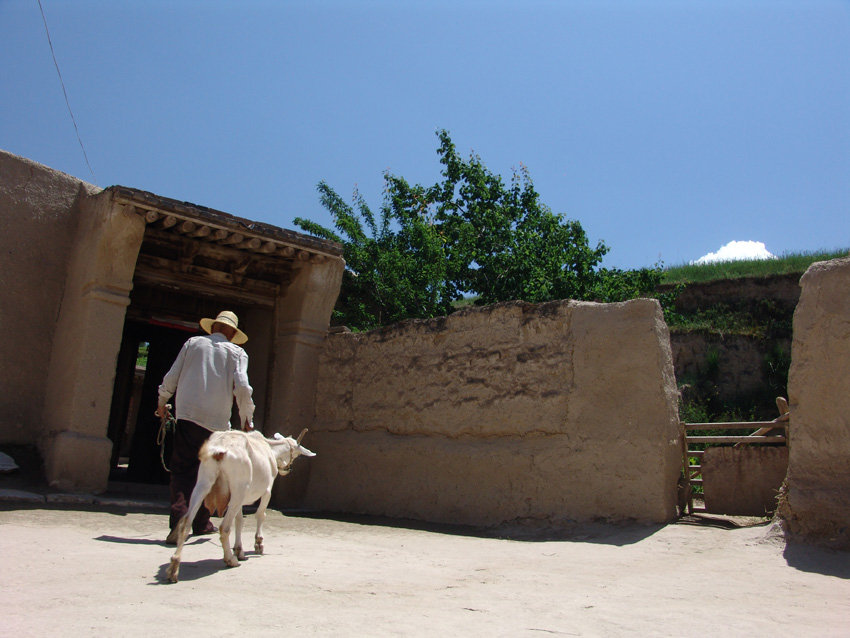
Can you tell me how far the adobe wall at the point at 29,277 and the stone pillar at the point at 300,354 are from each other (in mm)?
2503

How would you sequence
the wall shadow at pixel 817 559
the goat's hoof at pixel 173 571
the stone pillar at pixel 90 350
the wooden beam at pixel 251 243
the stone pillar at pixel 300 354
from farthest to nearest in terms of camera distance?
the stone pillar at pixel 300 354, the wooden beam at pixel 251 243, the stone pillar at pixel 90 350, the wall shadow at pixel 817 559, the goat's hoof at pixel 173 571

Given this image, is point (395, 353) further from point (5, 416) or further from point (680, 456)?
point (5, 416)

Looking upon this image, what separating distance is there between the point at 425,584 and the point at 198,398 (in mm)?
2194

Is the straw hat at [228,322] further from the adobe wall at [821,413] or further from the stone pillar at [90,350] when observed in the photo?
the adobe wall at [821,413]

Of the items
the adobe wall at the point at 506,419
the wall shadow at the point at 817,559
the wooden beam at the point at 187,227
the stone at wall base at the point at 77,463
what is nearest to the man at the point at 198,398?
the stone at wall base at the point at 77,463

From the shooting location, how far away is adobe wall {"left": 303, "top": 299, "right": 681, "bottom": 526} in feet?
17.3

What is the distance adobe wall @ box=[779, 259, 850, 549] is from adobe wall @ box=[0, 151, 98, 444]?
6951 mm

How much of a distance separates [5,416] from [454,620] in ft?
19.5

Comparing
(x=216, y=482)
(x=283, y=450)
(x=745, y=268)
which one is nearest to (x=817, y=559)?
(x=283, y=450)

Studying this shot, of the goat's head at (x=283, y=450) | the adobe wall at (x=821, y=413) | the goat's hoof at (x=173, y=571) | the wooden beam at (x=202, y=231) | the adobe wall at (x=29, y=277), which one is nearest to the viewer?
the goat's hoof at (x=173, y=571)

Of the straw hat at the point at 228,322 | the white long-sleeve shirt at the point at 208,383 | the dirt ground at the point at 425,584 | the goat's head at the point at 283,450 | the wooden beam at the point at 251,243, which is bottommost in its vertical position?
the dirt ground at the point at 425,584

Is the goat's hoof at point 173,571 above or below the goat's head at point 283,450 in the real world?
below

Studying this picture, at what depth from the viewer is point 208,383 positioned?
479 cm

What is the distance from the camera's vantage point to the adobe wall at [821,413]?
4227mm
